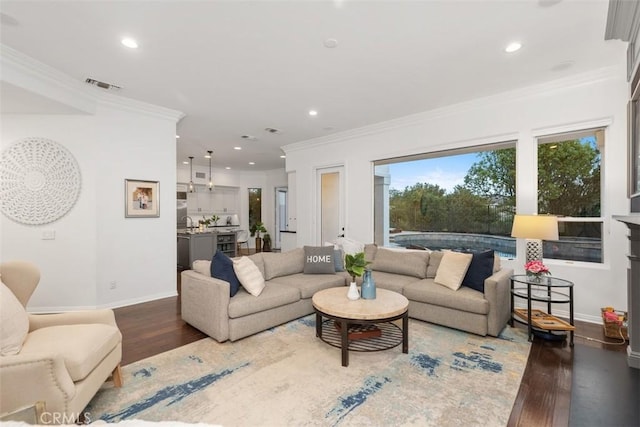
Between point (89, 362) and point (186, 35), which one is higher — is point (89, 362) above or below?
below

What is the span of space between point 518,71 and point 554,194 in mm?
1607

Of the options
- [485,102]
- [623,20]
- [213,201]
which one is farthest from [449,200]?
[213,201]

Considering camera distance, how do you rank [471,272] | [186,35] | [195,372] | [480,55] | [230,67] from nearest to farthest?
1. [195,372]
2. [186,35]
3. [480,55]
4. [230,67]
5. [471,272]

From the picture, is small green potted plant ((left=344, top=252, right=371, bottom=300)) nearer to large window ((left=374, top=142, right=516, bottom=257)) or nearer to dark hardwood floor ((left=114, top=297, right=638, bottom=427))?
dark hardwood floor ((left=114, top=297, right=638, bottom=427))

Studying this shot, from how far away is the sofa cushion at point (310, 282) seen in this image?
144 inches

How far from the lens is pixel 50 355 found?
149cm

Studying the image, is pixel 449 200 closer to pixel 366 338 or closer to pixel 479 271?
pixel 479 271

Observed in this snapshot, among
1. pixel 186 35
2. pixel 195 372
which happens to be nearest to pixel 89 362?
pixel 195 372

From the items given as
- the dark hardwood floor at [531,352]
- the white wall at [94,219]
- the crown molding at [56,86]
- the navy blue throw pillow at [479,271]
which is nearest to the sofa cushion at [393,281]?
the navy blue throw pillow at [479,271]

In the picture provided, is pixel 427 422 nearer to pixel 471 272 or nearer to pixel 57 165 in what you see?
pixel 471 272

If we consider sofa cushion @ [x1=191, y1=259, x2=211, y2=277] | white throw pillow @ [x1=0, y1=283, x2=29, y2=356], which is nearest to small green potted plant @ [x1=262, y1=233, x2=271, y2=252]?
sofa cushion @ [x1=191, y1=259, x2=211, y2=277]

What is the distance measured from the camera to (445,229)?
15.9ft

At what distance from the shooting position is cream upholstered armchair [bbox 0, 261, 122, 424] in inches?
57.1

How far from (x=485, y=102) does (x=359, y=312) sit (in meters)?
3.37
